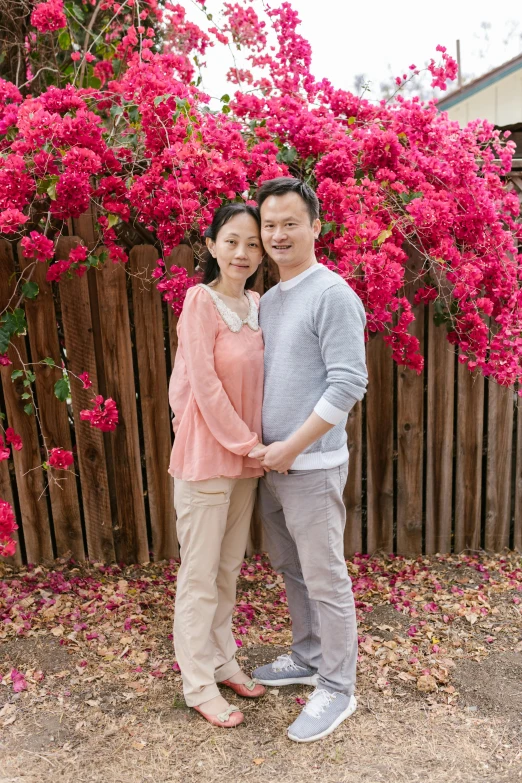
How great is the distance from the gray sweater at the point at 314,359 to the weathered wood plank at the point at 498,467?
1704 mm

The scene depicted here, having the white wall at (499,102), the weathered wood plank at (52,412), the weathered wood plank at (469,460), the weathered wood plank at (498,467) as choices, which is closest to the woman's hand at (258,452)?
the weathered wood plank at (52,412)

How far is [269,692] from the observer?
271 centimetres

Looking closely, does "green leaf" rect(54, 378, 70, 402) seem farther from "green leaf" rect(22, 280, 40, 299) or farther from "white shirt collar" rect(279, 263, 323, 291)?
"white shirt collar" rect(279, 263, 323, 291)

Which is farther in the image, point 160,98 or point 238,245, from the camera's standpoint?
point 160,98

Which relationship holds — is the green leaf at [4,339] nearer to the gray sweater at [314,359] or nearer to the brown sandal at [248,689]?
the gray sweater at [314,359]

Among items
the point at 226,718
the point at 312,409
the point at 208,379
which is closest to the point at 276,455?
the point at 312,409

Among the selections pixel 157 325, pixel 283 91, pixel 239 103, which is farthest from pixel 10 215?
pixel 283 91

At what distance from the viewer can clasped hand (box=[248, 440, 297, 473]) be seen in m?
2.26

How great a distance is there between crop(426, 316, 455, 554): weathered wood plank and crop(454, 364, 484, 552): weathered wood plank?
0.20ft

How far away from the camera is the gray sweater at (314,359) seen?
2.18m

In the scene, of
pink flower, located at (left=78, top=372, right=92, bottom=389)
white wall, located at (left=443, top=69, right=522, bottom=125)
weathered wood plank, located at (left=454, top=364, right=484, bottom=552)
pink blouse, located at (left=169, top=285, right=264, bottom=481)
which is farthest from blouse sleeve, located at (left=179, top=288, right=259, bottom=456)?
white wall, located at (left=443, top=69, right=522, bottom=125)

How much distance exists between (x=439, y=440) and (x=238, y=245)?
1.97 meters

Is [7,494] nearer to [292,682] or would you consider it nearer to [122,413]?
[122,413]

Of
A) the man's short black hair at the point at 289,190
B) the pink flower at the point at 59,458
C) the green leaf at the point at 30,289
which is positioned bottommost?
the pink flower at the point at 59,458
